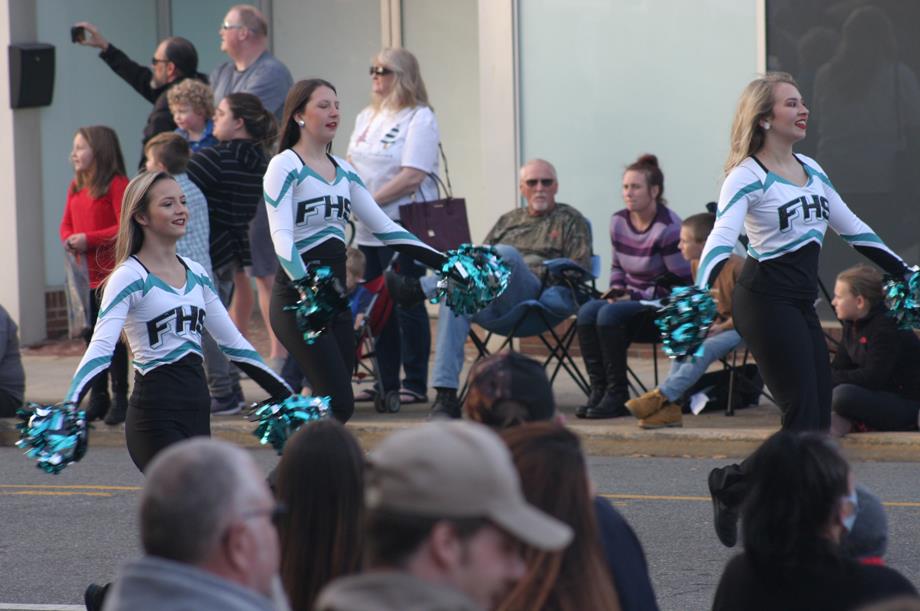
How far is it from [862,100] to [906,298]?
467 centimetres

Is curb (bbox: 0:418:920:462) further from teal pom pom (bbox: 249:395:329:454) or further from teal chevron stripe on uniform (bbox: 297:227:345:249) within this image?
teal pom pom (bbox: 249:395:329:454)

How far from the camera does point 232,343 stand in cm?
632

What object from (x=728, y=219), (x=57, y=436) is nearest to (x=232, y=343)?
(x=57, y=436)

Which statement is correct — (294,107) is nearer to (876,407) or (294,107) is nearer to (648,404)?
(648,404)

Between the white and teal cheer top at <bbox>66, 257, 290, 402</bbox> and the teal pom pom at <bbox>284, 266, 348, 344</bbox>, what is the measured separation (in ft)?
2.40

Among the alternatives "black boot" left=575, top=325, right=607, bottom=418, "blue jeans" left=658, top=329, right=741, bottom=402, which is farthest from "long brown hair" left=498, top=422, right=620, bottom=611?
"black boot" left=575, top=325, right=607, bottom=418

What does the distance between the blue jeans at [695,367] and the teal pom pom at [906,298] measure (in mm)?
2311

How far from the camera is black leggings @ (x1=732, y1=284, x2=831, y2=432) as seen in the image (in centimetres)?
673

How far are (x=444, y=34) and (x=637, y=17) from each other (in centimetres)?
257

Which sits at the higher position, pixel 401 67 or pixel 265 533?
pixel 401 67

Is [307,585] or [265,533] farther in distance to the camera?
[307,585]

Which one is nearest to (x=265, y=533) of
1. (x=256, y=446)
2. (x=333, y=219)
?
(x=333, y=219)

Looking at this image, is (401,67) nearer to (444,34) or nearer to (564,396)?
(564,396)

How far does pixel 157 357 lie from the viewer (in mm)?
6145
